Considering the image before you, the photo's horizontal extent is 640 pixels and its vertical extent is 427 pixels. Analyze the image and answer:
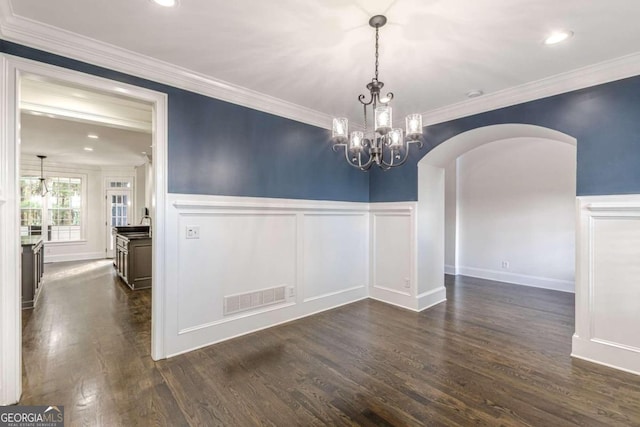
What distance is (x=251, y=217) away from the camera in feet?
11.0

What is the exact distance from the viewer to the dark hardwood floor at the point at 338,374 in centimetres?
199

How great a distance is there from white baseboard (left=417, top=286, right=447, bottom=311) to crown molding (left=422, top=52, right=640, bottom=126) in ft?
8.09

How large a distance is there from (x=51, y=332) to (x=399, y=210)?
463 cm

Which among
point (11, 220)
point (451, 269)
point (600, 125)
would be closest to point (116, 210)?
point (11, 220)

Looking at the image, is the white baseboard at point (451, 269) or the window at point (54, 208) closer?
the white baseboard at point (451, 269)

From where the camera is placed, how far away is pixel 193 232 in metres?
2.91

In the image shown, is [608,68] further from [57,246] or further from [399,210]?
Result: [57,246]

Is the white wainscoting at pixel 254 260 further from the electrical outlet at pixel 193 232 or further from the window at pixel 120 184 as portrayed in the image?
the window at pixel 120 184

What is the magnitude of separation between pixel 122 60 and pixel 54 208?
814 centimetres

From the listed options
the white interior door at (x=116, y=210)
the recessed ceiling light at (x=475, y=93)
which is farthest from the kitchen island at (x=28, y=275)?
the recessed ceiling light at (x=475, y=93)

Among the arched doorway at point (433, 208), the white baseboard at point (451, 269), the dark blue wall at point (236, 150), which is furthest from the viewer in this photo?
the white baseboard at point (451, 269)

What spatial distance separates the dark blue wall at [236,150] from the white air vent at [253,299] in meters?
1.17

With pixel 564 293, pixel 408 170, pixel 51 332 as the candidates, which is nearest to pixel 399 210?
pixel 408 170

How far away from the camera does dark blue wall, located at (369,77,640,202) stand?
255cm
